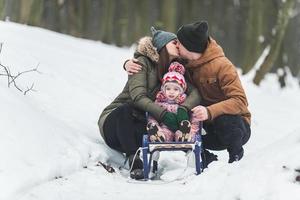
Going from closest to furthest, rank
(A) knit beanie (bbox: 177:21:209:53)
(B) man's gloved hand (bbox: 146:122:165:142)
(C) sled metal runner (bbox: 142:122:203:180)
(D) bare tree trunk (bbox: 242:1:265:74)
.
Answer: (C) sled metal runner (bbox: 142:122:203:180) < (B) man's gloved hand (bbox: 146:122:165:142) < (A) knit beanie (bbox: 177:21:209:53) < (D) bare tree trunk (bbox: 242:1:265:74)

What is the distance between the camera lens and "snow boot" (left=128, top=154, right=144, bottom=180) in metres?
4.86

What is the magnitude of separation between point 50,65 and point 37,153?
3.78 metres

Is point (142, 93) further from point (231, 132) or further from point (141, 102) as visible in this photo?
point (231, 132)

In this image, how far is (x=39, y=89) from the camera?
20.4ft

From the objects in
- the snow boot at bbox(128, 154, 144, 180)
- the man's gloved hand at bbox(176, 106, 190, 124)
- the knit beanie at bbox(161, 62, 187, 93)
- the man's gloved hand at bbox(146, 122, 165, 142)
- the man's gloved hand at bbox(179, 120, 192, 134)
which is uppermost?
the knit beanie at bbox(161, 62, 187, 93)

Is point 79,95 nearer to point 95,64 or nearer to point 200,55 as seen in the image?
point 200,55

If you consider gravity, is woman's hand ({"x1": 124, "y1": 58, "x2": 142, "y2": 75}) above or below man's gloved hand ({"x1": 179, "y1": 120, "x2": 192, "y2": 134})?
above

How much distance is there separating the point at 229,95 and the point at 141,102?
70 cm

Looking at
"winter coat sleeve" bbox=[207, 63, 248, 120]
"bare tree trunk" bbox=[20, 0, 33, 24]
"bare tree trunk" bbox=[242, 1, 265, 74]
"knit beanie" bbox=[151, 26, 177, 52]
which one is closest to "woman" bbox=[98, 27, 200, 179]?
"knit beanie" bbox=[151, 26, 177, 52]

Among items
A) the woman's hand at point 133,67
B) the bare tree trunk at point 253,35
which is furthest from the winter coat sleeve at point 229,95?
the bare tree trunk at point 253,35

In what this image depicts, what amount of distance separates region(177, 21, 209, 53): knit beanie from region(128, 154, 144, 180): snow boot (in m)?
1.00

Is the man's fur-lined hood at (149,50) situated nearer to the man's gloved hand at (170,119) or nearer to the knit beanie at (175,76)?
the knit beanie at (175,76)

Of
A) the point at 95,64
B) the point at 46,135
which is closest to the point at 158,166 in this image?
the point at 46,135

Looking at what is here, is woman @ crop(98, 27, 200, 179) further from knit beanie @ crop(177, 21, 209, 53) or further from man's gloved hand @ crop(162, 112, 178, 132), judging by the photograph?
knit beanie @ crop(177, 21, 209, 53)
